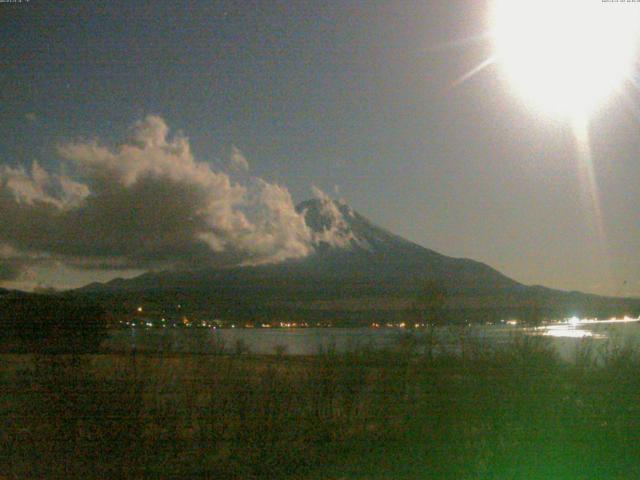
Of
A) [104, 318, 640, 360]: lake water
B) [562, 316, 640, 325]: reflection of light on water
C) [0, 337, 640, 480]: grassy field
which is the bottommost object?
[0, 337, 640, 480]: grassy field

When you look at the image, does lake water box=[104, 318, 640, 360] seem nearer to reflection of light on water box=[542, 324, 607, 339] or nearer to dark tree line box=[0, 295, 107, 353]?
reflection of light on water box=[542, 324, 607, 339]

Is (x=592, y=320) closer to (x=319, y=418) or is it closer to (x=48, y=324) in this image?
(x=319, y=418)

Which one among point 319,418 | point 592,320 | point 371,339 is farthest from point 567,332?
point 319,418

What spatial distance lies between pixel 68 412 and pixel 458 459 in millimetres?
4969

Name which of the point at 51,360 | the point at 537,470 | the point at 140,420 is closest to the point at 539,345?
the point at 537,470

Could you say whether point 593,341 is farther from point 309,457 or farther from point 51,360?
point 51,360

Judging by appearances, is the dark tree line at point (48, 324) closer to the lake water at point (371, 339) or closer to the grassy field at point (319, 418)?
the lake water at point (371, 339)

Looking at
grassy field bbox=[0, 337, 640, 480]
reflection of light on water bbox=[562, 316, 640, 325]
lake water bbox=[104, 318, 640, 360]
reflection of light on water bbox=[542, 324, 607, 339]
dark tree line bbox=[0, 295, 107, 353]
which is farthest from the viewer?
reflection of light on water bbox=[562, 316, 640, 325]

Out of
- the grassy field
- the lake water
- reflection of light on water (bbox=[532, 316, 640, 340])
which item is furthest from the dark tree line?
reflection of light on water (bbox=[532, 316, 640, 340])

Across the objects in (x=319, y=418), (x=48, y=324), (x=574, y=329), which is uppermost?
(x=48, y=324)

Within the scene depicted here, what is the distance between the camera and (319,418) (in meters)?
10.6

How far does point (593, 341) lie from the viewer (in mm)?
13945

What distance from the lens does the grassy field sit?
915cm

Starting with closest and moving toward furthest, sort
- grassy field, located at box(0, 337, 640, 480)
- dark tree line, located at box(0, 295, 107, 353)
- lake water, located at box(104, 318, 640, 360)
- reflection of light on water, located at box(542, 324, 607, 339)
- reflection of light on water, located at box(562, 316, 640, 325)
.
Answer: grassy field, located at box(0, 337, 640, 480)
lake water, located at box(104, 318, 640, 360)
dark tree line, located at box(0, 295, 107, 353)
reflection of light on water, located at box(542, 324, 607, 339)
reflection of light on water, located at box(562, 316, 640, 325)
